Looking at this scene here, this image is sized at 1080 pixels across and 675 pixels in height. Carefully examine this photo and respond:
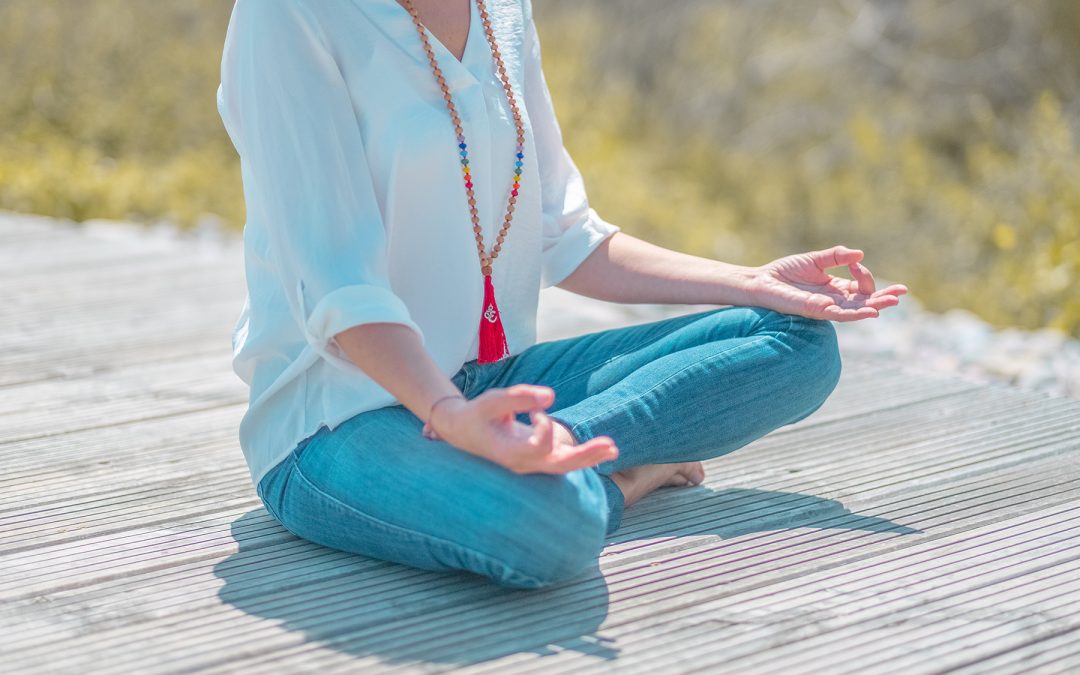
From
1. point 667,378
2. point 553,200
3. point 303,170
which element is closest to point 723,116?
point 553,200

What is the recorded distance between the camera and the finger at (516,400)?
1.52 m

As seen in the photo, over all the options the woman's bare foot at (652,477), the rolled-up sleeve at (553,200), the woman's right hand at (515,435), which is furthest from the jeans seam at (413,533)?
the rolled-up sleeve at (553,200)

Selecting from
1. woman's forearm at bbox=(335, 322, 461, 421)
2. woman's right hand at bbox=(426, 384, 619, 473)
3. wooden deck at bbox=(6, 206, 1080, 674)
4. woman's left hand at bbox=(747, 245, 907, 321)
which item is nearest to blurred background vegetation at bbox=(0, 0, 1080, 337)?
wooden deck at bbox=(6, 206, 1080, 674)

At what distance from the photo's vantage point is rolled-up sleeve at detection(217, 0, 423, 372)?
1.70 m

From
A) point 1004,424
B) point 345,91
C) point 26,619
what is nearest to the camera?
point 26,619

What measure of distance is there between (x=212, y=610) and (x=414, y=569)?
0.93ft

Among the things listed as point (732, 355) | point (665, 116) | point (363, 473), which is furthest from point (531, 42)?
point (665, 116)

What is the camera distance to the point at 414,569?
1822mm

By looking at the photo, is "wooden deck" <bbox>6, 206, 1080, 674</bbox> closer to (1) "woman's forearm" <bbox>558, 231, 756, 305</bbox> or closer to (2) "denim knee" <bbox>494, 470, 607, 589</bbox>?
(2) "denim knee" <bbox>494, 470, 607, 589</bbox>

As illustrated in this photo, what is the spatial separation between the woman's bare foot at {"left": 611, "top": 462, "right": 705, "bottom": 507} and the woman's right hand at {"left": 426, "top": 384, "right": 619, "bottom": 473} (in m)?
0.42

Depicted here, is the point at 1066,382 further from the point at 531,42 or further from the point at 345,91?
the point at 345,91

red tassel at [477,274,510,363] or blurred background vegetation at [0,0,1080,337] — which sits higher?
red tassel at [477,274,510,363]

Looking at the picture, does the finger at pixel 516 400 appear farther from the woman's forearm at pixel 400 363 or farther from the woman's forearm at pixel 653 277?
the woman's forearm at pixel 653 277

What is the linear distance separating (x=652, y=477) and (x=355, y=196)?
2.19 feet
